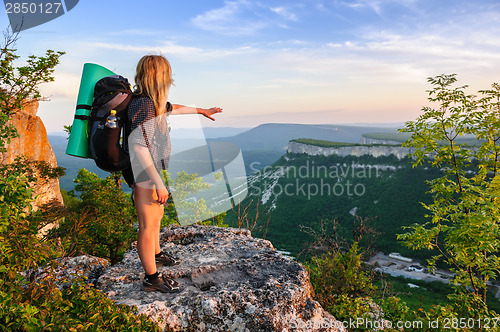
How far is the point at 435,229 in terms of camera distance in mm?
6750

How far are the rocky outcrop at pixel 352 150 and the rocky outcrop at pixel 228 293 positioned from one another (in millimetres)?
74318

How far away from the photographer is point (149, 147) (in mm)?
2551

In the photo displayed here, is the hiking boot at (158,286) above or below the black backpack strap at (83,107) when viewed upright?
below

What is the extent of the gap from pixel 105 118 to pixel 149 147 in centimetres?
43

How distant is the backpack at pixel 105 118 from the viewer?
2396mm

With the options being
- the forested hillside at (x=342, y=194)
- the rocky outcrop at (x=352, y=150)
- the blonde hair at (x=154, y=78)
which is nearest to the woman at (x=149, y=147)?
→ the blonde hair at (x=154, y=78)

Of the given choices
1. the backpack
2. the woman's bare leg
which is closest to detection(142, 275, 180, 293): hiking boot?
the woman's bare leg

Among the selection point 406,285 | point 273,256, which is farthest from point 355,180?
point 273,256

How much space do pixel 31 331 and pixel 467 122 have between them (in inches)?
360

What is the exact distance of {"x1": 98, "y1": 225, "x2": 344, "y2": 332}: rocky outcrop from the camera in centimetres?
258

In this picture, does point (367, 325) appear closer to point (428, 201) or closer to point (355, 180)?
point (428, 201)

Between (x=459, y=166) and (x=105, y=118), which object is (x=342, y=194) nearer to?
(x=459, y=166)

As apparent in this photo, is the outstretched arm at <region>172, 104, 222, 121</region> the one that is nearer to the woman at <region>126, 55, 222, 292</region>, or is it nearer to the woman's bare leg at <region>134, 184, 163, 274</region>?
the woman at <region>126, 55, 222, 292</region>

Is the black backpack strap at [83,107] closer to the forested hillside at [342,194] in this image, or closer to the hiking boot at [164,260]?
the hiking boot at [164,260]
